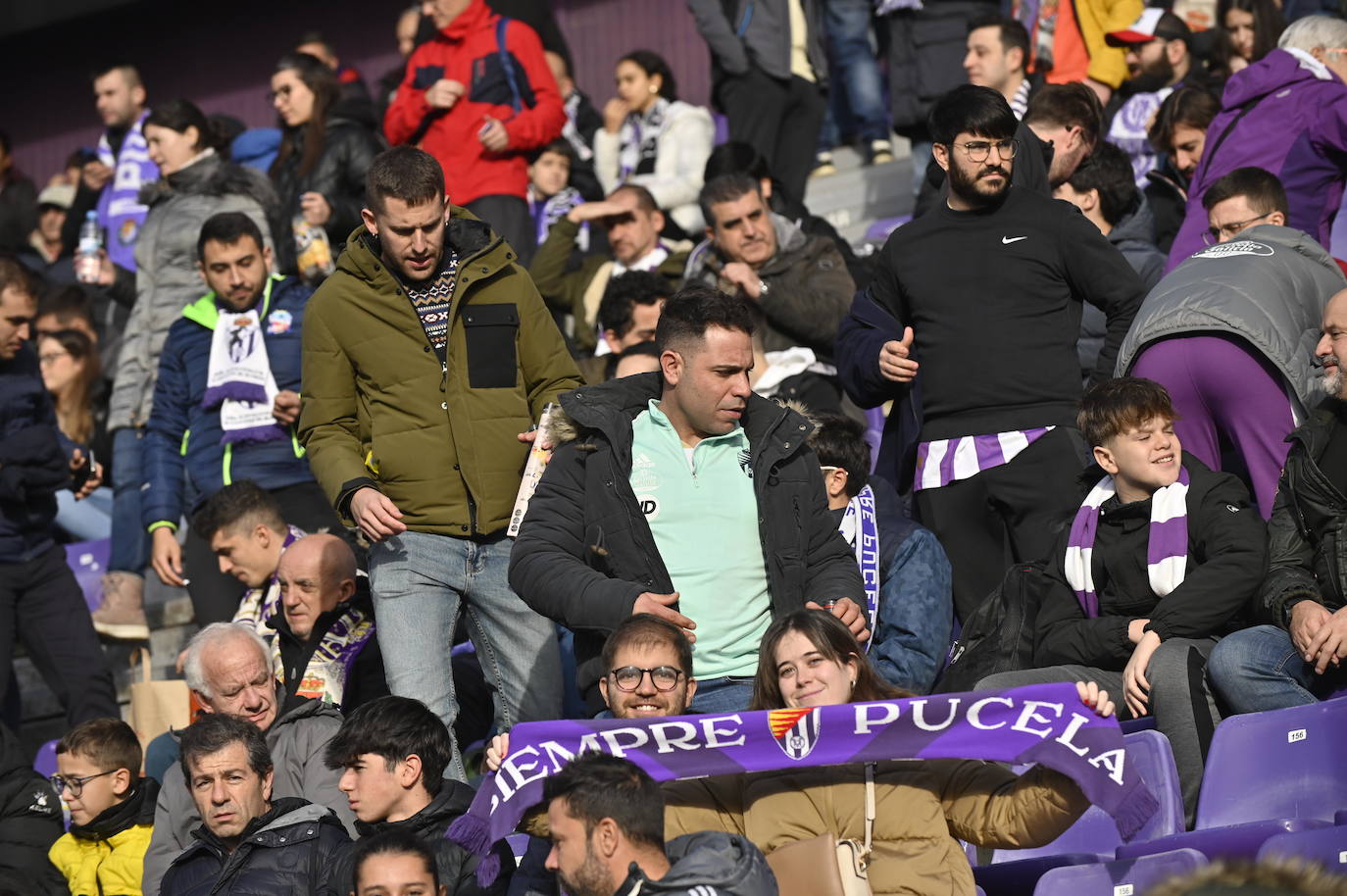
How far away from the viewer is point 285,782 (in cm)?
675

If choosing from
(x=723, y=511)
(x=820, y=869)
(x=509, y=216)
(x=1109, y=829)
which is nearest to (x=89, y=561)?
(x=509, y=216)

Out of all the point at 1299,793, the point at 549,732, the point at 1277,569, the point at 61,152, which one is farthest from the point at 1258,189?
the point at 61,152

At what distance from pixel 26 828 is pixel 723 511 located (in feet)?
10.9

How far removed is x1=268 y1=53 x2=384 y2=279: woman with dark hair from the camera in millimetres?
11164

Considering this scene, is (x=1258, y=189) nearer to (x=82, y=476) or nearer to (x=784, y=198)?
(x=784, y=198)

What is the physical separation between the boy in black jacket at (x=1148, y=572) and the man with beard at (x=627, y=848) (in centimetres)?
169

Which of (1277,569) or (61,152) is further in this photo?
(61,152)

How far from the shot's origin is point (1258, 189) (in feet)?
24.2

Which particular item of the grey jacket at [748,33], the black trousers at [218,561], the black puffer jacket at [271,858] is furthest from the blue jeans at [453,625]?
the grey jacket at [748,33]

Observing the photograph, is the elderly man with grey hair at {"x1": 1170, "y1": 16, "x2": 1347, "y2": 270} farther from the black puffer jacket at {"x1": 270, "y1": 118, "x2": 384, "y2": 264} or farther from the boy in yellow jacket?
the black puffer jacket at {"x1": 270, "y1": 118, "x2": 384, "y2": 264}

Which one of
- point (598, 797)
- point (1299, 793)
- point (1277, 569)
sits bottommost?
point (1299, 793)

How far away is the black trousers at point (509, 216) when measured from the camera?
10.9 metres

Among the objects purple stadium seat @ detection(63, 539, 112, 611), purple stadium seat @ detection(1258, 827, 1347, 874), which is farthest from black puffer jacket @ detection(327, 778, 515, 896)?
purple stadium seat @ detection(63, 539, 112, 611)

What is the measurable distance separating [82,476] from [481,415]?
11.5ft
